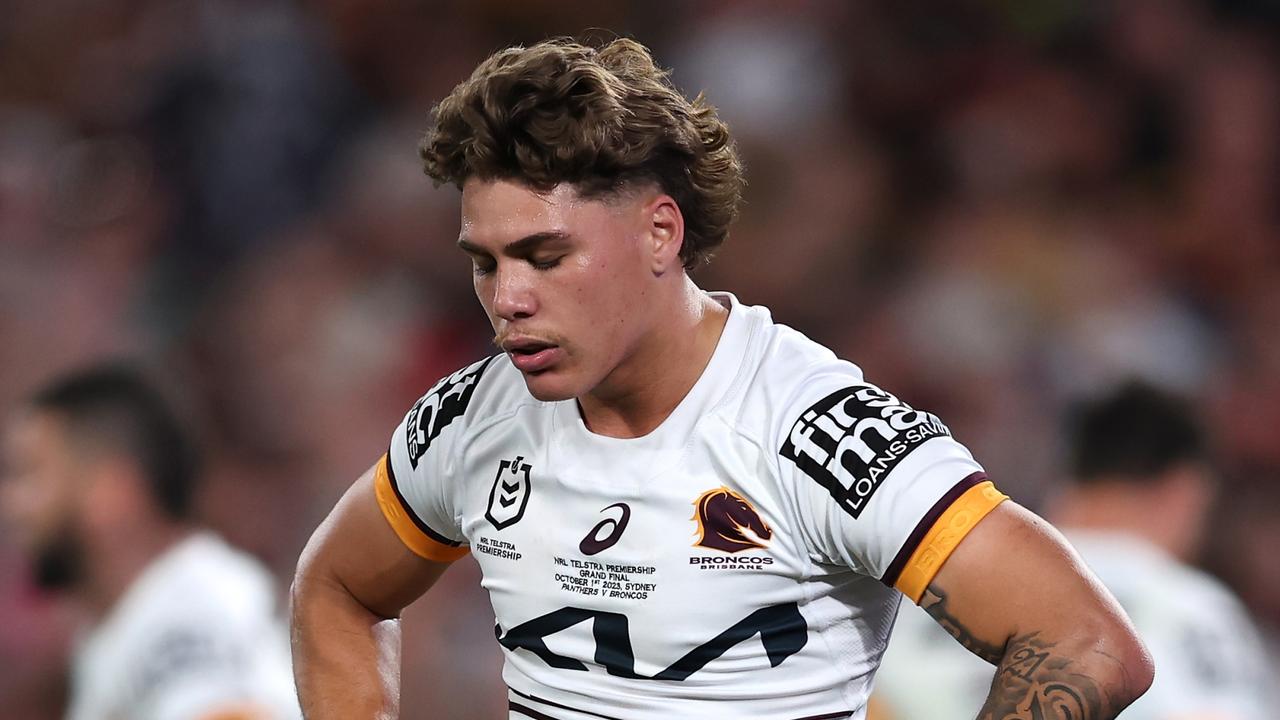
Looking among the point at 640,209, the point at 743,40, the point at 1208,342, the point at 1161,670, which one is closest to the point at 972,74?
the point at 743,40

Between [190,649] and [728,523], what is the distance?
9.22 feet

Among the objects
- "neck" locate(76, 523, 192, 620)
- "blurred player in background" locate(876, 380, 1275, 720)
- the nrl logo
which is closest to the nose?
the nrl logo

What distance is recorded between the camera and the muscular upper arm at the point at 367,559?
10.5 feet

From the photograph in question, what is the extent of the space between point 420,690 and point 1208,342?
11.3ft

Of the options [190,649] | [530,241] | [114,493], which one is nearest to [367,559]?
[530,241]

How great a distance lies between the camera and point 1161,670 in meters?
4.29

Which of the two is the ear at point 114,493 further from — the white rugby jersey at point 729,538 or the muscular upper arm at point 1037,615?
the muscular upper arm at point 1037,615

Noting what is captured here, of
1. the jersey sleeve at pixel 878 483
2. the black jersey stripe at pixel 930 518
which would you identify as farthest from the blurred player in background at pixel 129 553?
the black jersey stripe at pixel 930 518

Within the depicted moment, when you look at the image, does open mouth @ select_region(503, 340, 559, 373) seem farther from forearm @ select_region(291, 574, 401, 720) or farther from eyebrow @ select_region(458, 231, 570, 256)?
forearm @ select_region(291, 574, 401, 720)

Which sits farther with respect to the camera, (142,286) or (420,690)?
(142,286)

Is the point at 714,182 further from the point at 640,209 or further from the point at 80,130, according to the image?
the point at 80,130

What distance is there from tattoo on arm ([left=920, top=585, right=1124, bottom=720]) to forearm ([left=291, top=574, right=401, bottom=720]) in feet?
4.47

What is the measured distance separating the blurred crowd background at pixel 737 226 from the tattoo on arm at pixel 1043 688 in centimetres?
374

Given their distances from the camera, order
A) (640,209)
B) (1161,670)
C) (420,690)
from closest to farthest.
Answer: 1. (640,209)
2. (1161,670)
3. (420,690)
